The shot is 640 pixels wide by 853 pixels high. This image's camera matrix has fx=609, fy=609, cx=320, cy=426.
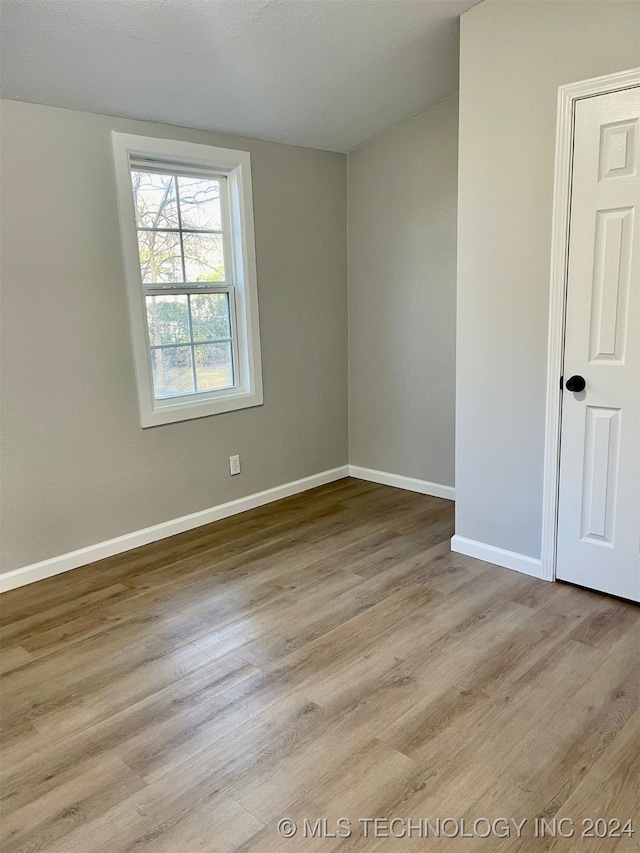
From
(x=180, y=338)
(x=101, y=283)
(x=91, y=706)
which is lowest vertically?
(x=91, y=706)

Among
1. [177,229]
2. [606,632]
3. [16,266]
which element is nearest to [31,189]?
[16,266]

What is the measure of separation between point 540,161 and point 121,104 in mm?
1969

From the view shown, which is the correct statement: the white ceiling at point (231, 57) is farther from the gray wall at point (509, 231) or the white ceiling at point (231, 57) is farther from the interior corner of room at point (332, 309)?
the gray wall at point (509, 231)

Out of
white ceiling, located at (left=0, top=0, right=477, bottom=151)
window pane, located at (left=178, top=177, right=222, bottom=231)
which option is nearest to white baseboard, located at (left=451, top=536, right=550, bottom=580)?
window pane, located at (left=178, top=177, right=222, bottom=231)

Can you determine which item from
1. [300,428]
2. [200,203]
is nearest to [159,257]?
[200,203]

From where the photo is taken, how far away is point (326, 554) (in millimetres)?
3238

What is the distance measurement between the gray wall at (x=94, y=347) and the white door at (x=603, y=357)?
190cm

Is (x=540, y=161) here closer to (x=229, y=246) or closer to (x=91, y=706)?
(x=229, y=246)

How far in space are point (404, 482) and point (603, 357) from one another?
1.91 metres

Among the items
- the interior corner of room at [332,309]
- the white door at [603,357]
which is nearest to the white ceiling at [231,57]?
the interior corner of room at [332,309]

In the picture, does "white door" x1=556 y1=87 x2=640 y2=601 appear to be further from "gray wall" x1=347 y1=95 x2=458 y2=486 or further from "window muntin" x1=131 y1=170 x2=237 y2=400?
"window muntin" x1=131 y1=170 x2=237 y2=400

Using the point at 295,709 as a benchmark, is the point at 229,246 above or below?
above

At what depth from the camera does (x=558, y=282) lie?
103 inches

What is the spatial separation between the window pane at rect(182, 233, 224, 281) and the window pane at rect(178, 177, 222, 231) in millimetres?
67
